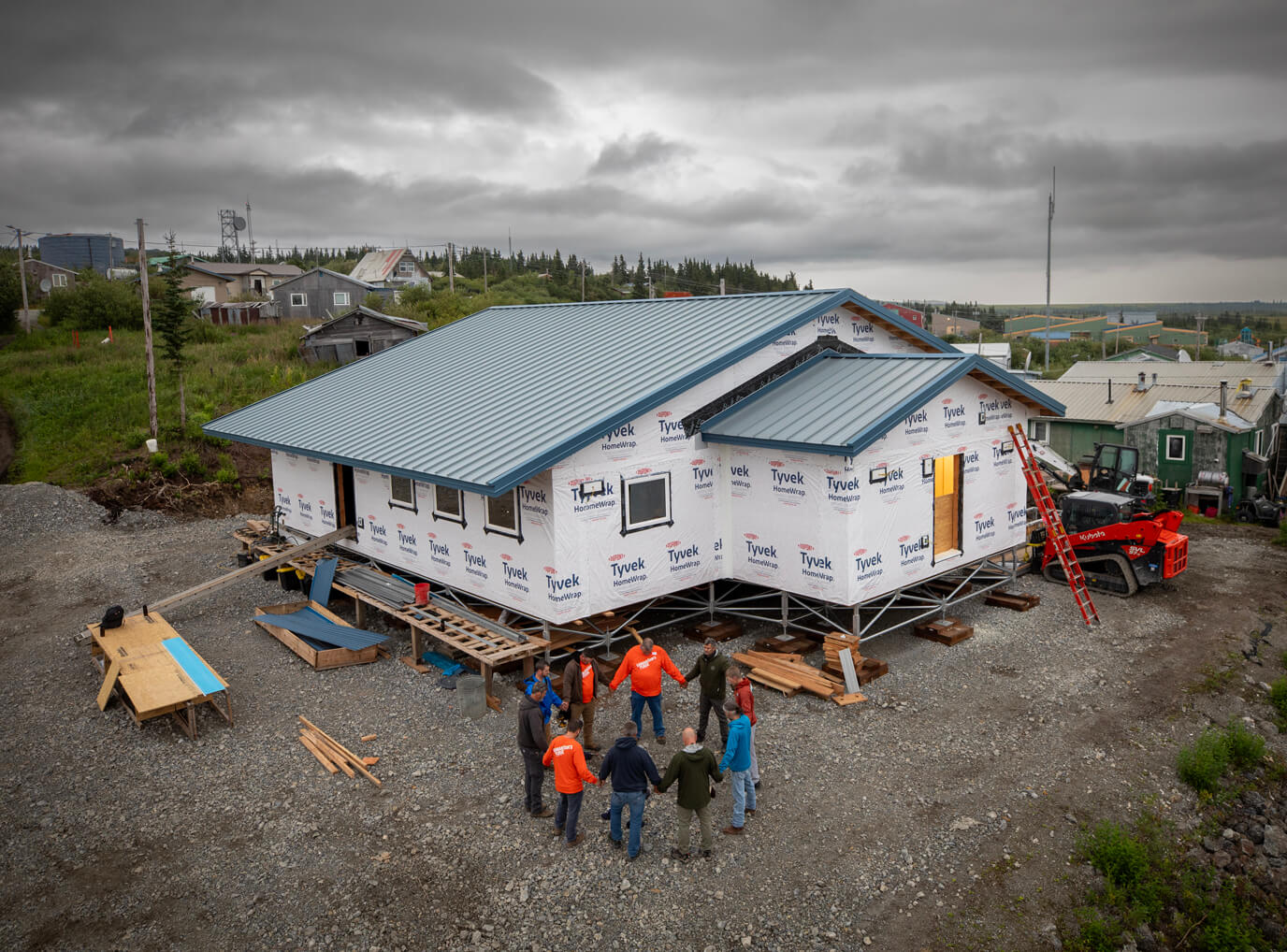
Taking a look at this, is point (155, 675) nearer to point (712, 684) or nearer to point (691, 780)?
point (712, 684)

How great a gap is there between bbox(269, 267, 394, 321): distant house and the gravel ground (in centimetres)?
4707

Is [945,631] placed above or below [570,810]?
below

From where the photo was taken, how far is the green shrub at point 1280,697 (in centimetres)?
1230

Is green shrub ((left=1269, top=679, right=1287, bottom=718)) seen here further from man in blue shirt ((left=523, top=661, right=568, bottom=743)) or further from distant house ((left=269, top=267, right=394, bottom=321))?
distant house ((left=269, top=267, right=394, bottom=321))

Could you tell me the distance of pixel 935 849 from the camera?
8.62 meters

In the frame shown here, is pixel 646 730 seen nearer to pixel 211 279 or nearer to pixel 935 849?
pixel 935 849

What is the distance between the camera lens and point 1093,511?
58.2 ft

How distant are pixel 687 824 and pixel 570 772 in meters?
1.30

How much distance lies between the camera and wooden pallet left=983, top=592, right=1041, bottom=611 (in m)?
16.2

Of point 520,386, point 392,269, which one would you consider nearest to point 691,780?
point 520,386

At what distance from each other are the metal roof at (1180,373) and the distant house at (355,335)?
30699 millimetres

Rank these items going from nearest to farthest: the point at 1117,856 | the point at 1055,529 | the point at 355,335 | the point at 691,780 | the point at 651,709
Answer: the point at 691,780 → the point at 1117,856 → the point at 651,709 → the point at 1055,529 → the point at 355,335

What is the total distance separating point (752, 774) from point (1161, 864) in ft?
14.1

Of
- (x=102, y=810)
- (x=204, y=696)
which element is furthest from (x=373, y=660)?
(x=102, y=810)
